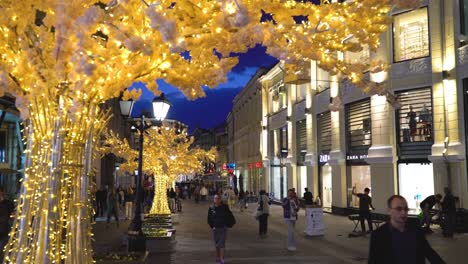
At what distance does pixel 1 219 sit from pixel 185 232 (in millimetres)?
10023

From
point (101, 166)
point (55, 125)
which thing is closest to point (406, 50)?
point (55, 125)

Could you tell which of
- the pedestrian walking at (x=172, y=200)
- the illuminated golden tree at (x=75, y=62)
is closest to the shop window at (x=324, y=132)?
the pedestrian walking at (x=172, y=200)

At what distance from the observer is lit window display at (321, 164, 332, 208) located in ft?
94.1

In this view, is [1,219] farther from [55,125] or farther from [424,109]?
[424,109]

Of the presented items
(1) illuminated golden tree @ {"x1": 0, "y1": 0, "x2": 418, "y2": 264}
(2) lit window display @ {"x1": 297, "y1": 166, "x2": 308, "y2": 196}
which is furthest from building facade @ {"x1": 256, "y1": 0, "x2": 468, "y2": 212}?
(1) illuminated golden tree @ {"x1": 0, "y1": 0, "x2": 418, "y2": 264}

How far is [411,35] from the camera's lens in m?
21.3

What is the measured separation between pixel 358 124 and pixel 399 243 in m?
20.7

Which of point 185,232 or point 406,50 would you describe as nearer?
point 185,232

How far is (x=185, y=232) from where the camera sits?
19531 mm

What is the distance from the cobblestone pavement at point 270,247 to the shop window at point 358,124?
5000 mm

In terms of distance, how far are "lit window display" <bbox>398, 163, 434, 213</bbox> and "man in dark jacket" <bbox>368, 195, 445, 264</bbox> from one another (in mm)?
16972

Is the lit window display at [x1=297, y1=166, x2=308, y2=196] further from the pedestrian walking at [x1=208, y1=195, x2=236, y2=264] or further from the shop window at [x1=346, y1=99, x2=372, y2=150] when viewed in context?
the pedestrian walking at [x1=208, y1=195, x2=236, y2=264]

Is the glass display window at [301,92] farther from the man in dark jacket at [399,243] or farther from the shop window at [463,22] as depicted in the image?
the man in dark jacket at [399,243]

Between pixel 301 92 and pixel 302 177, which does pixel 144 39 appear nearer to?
pixel 302 177
